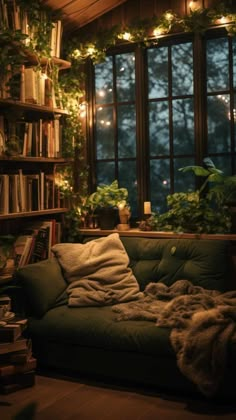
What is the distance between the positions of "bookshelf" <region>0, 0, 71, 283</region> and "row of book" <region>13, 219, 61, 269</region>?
0.06ft

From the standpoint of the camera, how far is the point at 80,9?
4316 millimetres

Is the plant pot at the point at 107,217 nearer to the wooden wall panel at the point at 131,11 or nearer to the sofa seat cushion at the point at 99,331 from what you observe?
the sofa seat cushion at the point at 99,331

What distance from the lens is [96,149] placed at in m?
4.70

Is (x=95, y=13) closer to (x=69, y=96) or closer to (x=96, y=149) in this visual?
(x=69, y=96)

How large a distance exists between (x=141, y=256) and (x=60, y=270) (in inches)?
25.2

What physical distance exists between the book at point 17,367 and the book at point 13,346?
Answer: 9 centimetres

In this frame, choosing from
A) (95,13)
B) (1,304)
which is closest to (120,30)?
(95,13)

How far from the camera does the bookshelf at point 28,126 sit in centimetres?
368

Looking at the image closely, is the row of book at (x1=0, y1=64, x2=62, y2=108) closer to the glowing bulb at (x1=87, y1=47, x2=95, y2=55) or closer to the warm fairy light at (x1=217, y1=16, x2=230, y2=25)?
the glowing bulb at (x1=87, y1=47, x2=95, y2=55)

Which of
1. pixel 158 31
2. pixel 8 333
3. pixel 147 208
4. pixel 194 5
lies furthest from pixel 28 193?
pixel 194 5

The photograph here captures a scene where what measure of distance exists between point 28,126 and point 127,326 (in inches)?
70.1

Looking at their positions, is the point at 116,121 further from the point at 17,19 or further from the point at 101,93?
the point at 17,19

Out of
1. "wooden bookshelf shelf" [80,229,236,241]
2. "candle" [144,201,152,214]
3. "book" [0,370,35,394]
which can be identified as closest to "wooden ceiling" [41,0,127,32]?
"candle" [144,201,152,214]

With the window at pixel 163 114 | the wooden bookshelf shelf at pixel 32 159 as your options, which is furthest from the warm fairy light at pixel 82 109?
the wooden bookshelf shelf at pixel 32 159
